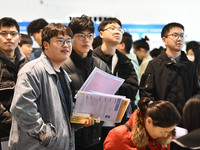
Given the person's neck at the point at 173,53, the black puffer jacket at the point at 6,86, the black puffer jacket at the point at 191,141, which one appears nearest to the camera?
the black puffer jacket at the point at 191,141

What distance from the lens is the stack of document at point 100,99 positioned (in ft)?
6.57

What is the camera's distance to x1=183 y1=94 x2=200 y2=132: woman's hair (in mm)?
1284

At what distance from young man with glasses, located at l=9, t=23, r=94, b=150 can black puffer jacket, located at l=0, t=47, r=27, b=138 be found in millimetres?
433

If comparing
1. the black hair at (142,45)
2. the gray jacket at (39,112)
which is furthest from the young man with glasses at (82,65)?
the black hair at (142,45)

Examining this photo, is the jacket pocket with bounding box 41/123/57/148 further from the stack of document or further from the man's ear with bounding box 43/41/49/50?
the man's ear with bounding box 43/41/49/50

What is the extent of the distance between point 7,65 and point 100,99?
957 millimetres

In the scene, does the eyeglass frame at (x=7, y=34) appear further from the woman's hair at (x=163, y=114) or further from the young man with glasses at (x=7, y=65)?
the woman's hair at (x=163, y=114)

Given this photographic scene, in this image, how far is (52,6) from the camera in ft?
25.8

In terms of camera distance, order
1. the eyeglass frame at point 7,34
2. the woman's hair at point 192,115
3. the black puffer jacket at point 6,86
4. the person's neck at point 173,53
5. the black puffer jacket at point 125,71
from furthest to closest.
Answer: the person's neck at point 173,53, the black puffer jacket at point 125,71, the eyeglass frame at point 7,34, the black puffer jacket at point 6,86, the woman's hair at point 192,115

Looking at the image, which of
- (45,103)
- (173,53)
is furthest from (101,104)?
(173,53)

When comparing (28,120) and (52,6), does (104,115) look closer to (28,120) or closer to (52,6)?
(28,120)

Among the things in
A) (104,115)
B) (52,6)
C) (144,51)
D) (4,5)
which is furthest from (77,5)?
(104,115)

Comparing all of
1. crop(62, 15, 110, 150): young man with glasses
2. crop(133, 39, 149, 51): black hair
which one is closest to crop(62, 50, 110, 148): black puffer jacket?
crop(62, 15, 110, 150): young man with glasses

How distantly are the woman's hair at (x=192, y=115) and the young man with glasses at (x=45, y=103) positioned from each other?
34.4 inches
